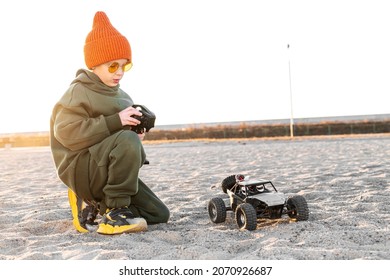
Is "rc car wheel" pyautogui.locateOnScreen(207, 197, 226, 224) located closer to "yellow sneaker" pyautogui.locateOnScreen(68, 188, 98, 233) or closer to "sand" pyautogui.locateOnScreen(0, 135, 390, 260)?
"sand" pyautogui.locateOnScreen(0, 135, 390, 260)

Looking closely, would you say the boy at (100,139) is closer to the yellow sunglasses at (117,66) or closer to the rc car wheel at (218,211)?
the yellow sunglasses at (117,66)

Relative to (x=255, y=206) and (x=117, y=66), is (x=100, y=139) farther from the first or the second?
(x=255, y=206)

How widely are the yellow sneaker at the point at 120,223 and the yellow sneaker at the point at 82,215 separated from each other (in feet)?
0.59

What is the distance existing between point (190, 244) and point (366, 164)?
4221 mm

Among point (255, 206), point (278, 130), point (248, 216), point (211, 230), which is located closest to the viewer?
point (248, 216)

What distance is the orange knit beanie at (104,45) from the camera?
314cm

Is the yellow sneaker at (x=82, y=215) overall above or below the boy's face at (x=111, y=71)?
below

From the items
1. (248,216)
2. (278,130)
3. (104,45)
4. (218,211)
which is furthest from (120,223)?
(278,130)

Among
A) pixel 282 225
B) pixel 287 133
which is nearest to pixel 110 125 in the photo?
pixel 282 225

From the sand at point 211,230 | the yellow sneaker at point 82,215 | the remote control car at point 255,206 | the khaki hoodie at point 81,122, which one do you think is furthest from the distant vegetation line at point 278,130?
the khaki hoodie at point 81,122

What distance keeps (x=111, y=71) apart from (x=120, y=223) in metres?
0.93

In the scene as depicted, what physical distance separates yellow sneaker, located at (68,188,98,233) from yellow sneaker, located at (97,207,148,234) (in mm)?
181

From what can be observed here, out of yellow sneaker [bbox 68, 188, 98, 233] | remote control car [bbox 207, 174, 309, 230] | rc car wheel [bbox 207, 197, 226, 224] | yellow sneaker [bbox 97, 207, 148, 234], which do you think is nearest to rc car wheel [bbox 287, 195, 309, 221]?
remote control car [bbox 207, 174, 309, 230]

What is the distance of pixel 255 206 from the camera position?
3.19 metres
